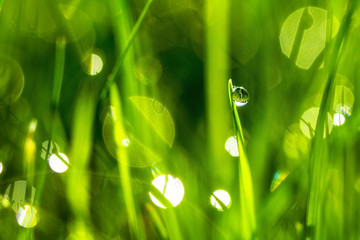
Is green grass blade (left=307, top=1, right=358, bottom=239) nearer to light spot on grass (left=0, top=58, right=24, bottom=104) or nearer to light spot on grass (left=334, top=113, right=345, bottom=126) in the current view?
light spot on grass (left=334, top=113, right=345, bottom=126)

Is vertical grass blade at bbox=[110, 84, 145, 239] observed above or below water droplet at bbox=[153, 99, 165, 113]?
below

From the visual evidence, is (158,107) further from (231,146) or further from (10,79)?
(10,79)

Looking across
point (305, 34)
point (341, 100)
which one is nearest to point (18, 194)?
point (341, 100)

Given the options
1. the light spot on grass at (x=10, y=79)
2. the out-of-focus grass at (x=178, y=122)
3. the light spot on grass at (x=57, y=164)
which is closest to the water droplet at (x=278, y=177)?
the out-of-focus grass at (x=178, y=122)

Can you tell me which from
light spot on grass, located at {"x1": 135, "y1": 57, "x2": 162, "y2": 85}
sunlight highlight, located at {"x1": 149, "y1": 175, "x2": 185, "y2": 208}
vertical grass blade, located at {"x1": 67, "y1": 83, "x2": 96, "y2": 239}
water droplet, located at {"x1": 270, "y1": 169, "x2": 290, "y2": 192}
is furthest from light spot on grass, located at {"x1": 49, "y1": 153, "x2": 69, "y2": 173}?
water droplet, located at {"x1": 270, "y1": 169, "x2": 290, "y2": 192}

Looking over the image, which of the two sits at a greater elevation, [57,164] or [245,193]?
[57,164]

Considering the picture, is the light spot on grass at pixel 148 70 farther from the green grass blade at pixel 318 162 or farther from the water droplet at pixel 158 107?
the green grass blade at pixel 318 162
